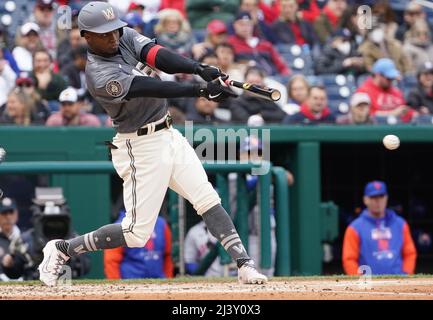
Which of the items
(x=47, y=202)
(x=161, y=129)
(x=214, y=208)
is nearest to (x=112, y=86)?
(x=161, y=129)

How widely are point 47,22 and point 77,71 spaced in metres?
0.89

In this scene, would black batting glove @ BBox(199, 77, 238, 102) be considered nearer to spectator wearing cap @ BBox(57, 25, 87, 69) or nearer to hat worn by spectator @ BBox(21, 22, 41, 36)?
spectator wearing cap @ BBox(57, 25, 87, 69)

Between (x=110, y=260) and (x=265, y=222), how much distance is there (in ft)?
4.20

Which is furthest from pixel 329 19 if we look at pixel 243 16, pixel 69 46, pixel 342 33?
pixel 69 46

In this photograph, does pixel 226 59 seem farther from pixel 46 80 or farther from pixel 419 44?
pixel 419 44

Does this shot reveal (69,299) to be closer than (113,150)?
Yes

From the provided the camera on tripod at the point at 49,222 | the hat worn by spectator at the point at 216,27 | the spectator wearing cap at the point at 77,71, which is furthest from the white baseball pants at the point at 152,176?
the hat worn by spectator at the point at 216,27

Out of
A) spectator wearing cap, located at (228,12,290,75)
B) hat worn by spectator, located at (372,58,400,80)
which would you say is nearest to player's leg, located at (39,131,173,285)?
hat worn by spectator, located at (372,58,400,80)

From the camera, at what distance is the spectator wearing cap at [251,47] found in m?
11.9

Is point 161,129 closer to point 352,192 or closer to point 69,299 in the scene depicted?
point 69,299

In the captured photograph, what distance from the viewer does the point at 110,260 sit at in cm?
954

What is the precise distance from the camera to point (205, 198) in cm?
695

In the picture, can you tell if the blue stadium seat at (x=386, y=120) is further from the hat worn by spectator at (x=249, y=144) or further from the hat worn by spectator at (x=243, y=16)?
the hat worn by spectator at (x=243, y=16)

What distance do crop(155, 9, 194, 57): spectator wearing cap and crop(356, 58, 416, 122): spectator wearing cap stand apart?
1.73 metres
